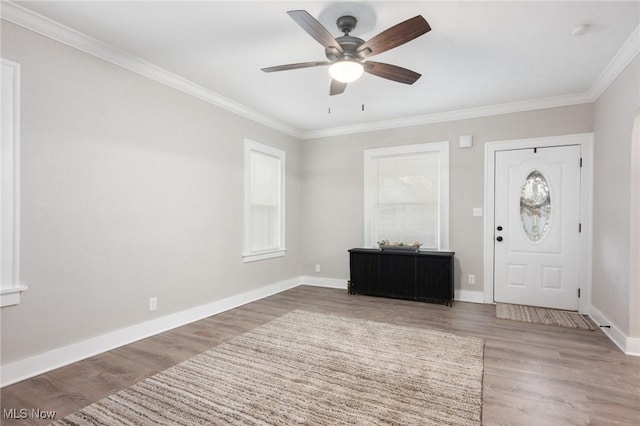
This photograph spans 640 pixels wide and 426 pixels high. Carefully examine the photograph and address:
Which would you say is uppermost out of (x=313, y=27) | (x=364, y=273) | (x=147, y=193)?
(x=313, y=27)

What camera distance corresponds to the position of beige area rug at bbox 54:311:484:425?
1.95 meters

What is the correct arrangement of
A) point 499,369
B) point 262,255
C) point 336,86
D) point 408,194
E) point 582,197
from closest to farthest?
point 499,369 < point 336,86 < point 582,197 < point 262,255 < point 408,194

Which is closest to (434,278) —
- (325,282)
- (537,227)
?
(537,227)

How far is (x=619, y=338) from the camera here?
3.02m

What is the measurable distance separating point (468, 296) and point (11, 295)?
16.1ft

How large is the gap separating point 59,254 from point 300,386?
7.04ft

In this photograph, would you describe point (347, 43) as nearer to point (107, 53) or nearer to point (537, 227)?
point (107, 53)

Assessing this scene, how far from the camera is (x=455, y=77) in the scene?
352 cm

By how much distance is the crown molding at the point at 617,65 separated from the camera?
8.95ft

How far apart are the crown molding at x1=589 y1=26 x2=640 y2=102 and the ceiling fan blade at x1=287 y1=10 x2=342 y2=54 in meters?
2.44

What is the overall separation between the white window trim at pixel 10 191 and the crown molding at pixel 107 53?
1.16 feet

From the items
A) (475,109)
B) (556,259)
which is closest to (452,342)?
(556,259)

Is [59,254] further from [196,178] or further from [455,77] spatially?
[455,77]

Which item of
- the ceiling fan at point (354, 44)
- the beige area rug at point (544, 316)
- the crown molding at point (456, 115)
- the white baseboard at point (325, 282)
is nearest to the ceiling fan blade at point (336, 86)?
the ceiling fan at point (354, 44)
